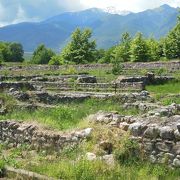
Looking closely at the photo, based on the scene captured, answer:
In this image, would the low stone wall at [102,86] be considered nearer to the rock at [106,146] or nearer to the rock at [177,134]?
the rock at [106,146]

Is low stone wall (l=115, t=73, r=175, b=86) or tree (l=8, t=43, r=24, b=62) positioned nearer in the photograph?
low stone wall (l=115, t=73, r=175, b=86)

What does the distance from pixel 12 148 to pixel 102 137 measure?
14.6 ft

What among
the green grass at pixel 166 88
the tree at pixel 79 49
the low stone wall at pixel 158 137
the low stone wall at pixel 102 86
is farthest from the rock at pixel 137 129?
the tree at pixel 79 49

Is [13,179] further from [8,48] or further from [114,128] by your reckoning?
[8,48]

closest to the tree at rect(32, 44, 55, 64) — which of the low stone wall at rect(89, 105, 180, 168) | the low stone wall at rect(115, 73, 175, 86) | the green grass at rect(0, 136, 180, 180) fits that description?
the low stone wall at rect(115, 73, 175, 86)

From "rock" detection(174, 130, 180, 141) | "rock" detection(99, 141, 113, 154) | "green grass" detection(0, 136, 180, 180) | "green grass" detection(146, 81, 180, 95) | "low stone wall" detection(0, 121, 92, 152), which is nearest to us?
"green grass" detection(0, 136, 180, 180)

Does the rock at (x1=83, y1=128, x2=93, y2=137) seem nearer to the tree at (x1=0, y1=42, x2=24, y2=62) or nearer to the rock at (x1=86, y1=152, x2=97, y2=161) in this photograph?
the rock at (x1=86, y1=152, x2=97, y2=161)

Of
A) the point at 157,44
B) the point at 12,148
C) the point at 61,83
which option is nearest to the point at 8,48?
the point at 157,44

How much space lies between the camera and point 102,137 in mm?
12609

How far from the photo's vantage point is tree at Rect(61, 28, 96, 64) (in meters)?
91.6

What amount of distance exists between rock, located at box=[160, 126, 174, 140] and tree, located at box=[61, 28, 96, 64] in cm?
7883

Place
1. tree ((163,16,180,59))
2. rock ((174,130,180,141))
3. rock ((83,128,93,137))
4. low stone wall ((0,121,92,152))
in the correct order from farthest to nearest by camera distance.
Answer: tree ((163,16,180,59)) < low stone wall ((0,121,92,152)) < rock ((83,128,93,137)) < rock ((174,130,180,141))

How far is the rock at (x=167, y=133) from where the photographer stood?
1098 cm

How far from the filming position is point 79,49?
3637 inches
